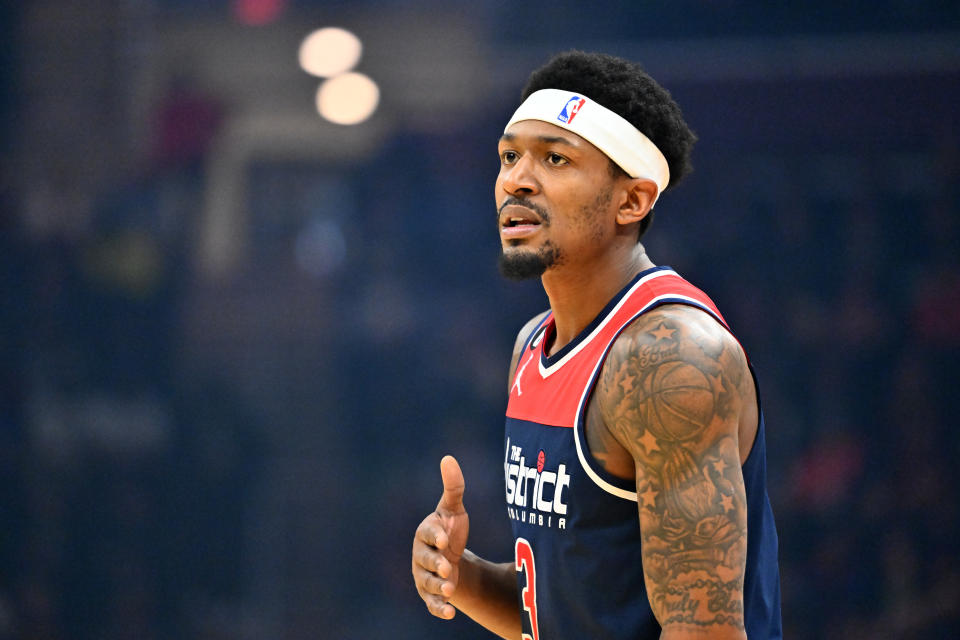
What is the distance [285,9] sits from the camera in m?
A: 4.68

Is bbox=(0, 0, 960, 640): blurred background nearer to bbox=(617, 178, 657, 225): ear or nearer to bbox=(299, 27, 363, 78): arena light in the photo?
bbox=(299, 27, 363, 78): arena light

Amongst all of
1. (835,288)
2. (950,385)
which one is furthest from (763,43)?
(950,385)

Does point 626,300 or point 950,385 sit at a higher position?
point 626,300

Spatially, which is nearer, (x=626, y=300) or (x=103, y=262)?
(x=626, y=300)

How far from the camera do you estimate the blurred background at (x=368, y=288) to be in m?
4.49

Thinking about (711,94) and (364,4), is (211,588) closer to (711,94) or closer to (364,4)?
(364,4)

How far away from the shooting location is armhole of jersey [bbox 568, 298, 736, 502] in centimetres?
179

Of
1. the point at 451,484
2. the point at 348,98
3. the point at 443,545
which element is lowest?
the point at 443,545

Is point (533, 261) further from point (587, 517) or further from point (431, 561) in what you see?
point (431, 561)

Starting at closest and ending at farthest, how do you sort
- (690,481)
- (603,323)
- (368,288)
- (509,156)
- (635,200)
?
(690,481)
(603,323)
(635,200)
(509,156)
(368,288)

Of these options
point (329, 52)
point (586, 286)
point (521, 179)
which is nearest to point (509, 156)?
point (521, 179)

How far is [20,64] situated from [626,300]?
155 inches

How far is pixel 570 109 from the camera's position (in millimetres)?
2150

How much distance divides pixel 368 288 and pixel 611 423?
9.79 ft
